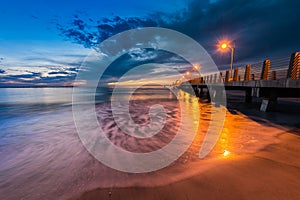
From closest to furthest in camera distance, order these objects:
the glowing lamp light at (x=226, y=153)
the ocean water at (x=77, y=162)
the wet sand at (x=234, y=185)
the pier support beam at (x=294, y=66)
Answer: the wet sand at (x=234, y=185), the ocean water at (x=77, y=162), the glowing lamp light at (x=226, y=153), the pier support beam at (x=294, y=66)

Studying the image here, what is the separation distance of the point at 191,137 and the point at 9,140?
348 inches

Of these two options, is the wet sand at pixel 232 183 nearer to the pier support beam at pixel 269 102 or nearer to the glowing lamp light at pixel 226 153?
the glowing lamp light at pixel 226 153

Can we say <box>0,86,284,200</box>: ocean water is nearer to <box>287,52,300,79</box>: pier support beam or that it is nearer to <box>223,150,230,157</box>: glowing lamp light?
<box>223,150,230,157</box>: glowing lamp light

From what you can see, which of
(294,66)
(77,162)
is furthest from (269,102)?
(77,162)

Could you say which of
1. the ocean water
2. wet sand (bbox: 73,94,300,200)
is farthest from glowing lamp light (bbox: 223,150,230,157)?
wet sand (bbox: 73,94,300,200)

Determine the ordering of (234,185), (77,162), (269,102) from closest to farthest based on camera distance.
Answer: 1. (234,185)
2. (77,162)
3. (269,102)

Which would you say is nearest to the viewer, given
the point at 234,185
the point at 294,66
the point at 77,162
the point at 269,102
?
the point at 234,185

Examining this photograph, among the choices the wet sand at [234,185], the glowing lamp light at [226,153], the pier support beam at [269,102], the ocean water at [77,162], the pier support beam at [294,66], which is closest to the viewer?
the wet sand at [234,185]

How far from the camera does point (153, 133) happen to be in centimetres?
724

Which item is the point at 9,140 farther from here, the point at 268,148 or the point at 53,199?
the point at 268,148

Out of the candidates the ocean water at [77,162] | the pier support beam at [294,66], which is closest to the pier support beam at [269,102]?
the pier support beam at [294,66]

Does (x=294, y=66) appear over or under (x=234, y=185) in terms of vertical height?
over

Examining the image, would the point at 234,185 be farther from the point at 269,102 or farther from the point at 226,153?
the point at 269,102

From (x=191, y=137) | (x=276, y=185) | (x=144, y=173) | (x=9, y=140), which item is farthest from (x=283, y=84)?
(x=9, y=140)
